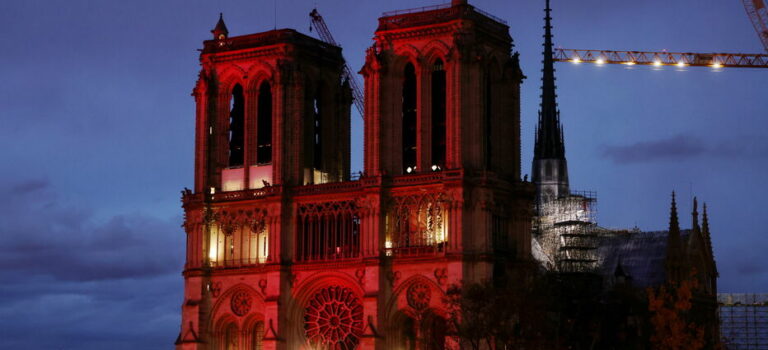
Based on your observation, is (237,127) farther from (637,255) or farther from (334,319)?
(637,255)

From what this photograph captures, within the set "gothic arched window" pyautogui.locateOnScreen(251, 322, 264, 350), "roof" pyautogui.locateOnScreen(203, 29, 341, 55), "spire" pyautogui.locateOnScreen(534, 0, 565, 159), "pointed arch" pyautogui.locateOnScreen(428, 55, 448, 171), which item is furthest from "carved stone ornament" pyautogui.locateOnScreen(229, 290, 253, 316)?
"spire" pyautogui.locateOnScreen(534, 0, 565, 159)

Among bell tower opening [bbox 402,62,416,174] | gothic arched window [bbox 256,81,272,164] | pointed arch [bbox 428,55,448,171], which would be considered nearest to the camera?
pointed arch [bbox 428,55,448,171]

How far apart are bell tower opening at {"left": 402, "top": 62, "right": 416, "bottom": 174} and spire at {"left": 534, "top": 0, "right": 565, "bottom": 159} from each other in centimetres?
5908

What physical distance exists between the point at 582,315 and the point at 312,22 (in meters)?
39.4

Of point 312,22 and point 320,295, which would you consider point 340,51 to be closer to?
point 312,22

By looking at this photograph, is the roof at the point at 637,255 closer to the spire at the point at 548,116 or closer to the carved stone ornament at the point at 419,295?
the spire at the point at 548,116

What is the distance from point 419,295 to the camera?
118750 millimetres

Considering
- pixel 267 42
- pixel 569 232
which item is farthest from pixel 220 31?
pixel 569 232

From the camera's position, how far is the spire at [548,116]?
182 m

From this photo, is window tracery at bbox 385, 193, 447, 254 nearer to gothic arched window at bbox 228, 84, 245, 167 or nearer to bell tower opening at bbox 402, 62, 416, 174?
bell tower opening at bbox 402, 62, 416, 174

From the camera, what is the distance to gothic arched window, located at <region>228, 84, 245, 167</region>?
134m

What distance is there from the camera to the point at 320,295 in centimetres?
12619

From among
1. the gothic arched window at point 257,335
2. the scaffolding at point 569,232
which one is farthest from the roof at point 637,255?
the gothic arched window at point 257,335

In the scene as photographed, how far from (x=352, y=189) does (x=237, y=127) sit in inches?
641
